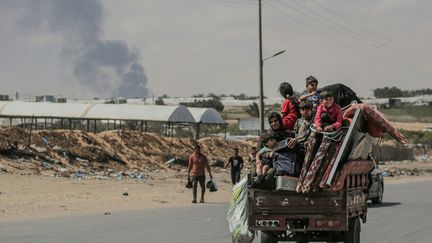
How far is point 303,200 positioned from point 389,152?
7181 cm

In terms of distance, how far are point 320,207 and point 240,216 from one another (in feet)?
4.48

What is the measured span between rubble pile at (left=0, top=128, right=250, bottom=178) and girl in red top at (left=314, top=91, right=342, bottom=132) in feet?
79.8

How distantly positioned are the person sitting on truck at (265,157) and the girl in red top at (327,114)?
31.2 inches

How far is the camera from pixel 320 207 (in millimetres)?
10633

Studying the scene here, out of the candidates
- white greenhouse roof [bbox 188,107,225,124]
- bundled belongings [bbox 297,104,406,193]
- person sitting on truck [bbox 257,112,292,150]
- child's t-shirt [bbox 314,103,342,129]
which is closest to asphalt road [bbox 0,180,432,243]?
person sitting on truck [bbox 257,112,292,150]

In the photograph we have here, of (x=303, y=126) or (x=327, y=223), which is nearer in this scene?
(x=327, y=223)

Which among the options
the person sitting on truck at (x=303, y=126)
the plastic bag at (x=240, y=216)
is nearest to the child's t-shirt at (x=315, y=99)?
Result: the person sitting on truck at (x=303, y=126)

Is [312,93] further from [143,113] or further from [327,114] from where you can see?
[143,113]

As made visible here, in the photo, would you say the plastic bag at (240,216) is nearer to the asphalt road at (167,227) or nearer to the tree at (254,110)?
the asphalt road at (167,227)

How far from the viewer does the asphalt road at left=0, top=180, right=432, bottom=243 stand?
14.5 metres

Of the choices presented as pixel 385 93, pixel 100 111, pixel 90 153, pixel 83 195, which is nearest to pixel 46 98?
pixel 100 111

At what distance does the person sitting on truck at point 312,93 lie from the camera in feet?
38.8

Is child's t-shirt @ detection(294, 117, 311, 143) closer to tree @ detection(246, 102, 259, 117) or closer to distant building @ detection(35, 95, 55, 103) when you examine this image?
distant building @ detection(35, 95, 55, 103)

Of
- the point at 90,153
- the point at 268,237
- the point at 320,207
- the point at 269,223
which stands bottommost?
the point at 268,237
